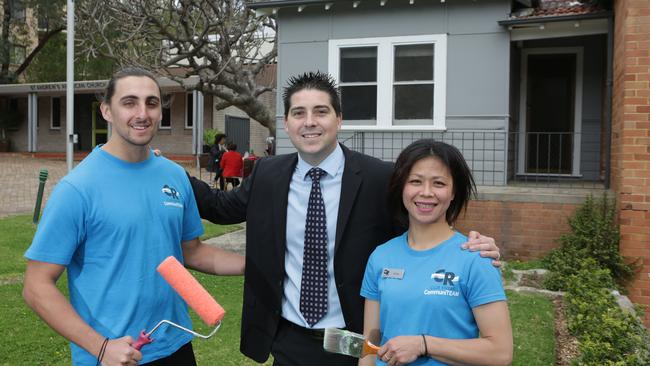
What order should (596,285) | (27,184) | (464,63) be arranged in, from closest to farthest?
(596,285) → (464,63) → (27,184)

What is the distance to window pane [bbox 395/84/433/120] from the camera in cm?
1043

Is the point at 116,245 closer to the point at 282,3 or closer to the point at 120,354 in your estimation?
the point at 120,354

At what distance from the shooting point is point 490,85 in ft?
32.7

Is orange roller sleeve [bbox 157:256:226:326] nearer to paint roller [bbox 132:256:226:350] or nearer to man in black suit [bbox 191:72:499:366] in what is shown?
paint roller [bbox 132:256:226:350]

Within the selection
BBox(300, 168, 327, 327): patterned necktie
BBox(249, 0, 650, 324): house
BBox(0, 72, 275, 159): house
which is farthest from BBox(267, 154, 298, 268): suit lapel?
BBox(0, 72, 275, 159): house

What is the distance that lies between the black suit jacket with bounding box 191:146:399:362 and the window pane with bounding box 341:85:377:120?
317 inches

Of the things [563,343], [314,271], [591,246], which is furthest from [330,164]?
[591,246]

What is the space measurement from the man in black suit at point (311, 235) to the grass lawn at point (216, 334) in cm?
231

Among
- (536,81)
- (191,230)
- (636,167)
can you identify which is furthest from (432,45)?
(191,230)

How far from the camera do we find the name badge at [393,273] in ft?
7.21

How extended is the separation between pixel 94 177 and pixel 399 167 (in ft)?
4.00

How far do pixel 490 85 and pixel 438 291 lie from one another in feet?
27.8

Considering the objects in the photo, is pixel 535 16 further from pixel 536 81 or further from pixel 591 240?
pixel 591 240

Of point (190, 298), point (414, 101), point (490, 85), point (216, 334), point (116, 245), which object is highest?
point (490, 85)
